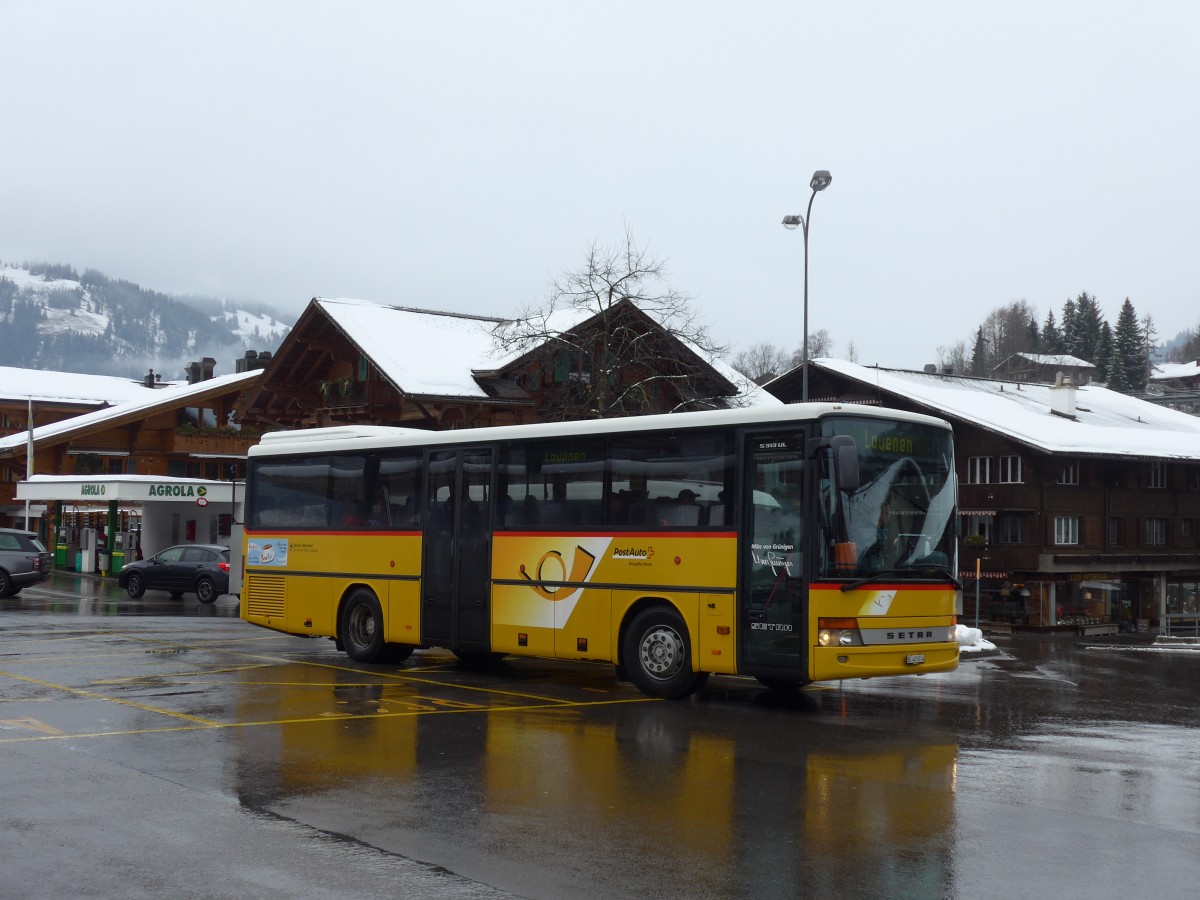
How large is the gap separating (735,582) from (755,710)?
1.43 metres

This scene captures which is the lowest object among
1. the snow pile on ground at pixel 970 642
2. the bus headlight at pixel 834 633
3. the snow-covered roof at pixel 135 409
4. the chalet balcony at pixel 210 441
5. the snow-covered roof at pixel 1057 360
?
the snow pile on ground at pixel 970 642

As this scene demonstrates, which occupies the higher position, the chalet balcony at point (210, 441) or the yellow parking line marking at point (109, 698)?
the chalet balcony at point (210, 441)

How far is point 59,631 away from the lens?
23.9 m

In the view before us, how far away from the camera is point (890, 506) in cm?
1453

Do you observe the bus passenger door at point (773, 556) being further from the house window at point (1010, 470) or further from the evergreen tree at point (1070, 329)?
the evergreen tree at point (1070, 329)

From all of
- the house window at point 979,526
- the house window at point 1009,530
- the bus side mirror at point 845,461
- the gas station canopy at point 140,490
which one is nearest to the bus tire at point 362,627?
the bus side mirror at point 845,461

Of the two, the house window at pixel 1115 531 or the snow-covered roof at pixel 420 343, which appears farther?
the house window at pixel 1115 531

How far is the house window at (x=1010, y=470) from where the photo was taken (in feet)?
179

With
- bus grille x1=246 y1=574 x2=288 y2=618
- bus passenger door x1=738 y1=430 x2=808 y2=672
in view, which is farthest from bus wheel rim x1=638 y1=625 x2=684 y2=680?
bus grille x1=246 y1=574 x2=288 y2=618

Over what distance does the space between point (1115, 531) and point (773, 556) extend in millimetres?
48499

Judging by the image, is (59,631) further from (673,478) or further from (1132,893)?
(1132,893)

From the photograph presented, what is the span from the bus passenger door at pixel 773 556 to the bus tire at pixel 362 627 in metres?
6.55

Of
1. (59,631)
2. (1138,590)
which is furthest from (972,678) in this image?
(1138,590)

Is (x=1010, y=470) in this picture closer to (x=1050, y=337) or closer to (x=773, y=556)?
(x=773, y=556)
